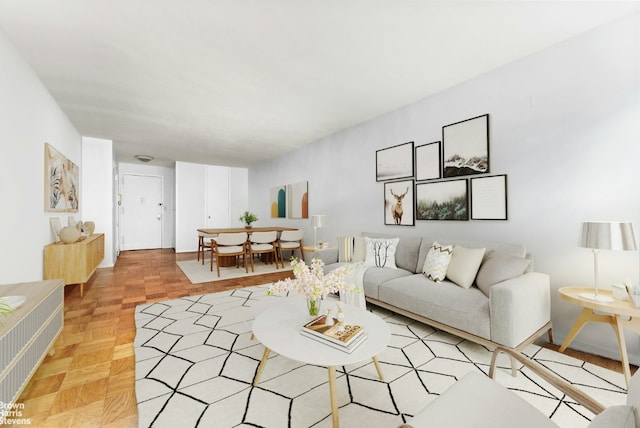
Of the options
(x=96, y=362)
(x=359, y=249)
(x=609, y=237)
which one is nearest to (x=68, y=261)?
(x=96, y=362)

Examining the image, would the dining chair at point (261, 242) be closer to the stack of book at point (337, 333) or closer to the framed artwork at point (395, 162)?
the framed artwork at point (395, 162)

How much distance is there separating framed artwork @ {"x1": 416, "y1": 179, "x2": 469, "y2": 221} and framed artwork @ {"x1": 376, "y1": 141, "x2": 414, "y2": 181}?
0.31m

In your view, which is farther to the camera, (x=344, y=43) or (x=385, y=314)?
(x=385, y=314)

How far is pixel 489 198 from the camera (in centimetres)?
289

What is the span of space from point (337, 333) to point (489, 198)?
2.29 meters

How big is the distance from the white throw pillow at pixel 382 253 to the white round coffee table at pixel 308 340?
1.37m

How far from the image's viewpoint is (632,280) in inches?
82.7

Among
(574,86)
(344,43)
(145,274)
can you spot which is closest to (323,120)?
(344,43)

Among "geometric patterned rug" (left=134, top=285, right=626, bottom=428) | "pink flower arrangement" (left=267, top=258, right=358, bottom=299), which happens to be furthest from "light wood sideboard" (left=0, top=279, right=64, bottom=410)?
"pink flower arrangement" (left=267, top=258, right=358, bottom=299)

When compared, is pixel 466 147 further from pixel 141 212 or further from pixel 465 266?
pixel 141 212

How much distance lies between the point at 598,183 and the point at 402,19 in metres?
2.05

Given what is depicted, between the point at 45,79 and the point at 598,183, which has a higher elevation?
the point at 45,79

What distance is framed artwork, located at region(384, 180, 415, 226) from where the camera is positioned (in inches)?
146

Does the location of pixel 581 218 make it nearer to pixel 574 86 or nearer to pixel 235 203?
pixel 574 86
